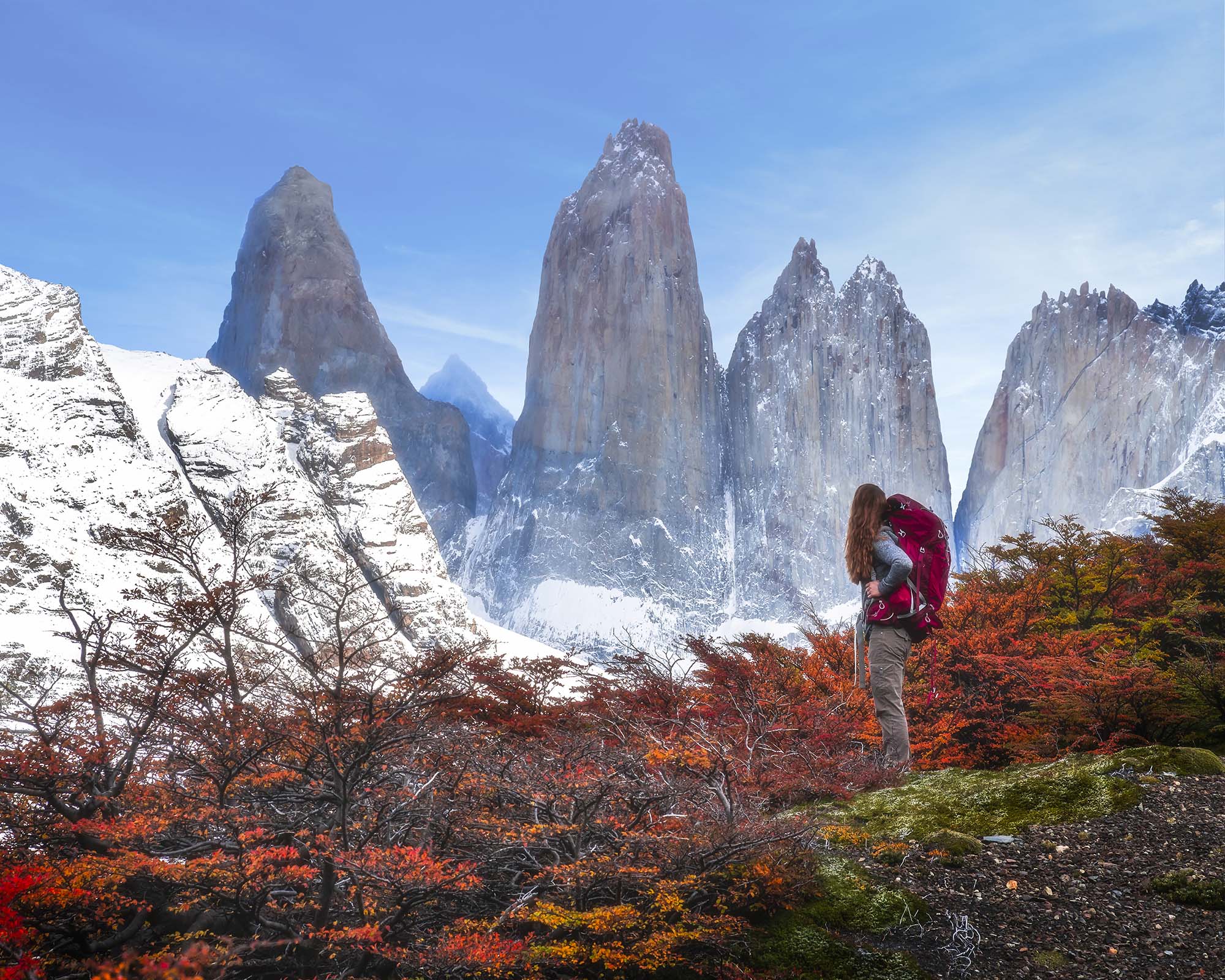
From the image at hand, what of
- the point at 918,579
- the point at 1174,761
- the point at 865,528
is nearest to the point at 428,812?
the point at 865,528

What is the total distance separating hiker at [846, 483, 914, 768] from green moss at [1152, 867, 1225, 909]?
7.33 ft

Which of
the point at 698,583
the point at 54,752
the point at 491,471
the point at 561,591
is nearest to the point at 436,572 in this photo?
the point at 561,591

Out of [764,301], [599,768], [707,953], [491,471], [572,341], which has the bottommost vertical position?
[707,953]

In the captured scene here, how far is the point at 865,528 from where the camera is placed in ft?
20.8

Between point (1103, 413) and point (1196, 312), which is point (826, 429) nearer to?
point (1103, 413)

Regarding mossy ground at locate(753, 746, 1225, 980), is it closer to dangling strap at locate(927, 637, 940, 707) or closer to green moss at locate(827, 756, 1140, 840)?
green moss at locate(827, 756, 1140, 840)

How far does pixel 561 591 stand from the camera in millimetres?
98500

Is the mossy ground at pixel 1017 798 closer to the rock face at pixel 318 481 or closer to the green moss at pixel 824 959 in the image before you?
the green moss at pixel 824 959

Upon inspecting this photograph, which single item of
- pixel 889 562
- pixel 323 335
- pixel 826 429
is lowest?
pixel 889 562

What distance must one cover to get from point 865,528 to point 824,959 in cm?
317

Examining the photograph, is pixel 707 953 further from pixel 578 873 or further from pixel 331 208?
pixel 331 208

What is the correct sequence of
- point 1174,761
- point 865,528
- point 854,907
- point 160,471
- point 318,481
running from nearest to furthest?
point 854,907 < point 1174,761 < point 865,528 < point 160,471 < point 318,481

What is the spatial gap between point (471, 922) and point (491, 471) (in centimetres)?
13044

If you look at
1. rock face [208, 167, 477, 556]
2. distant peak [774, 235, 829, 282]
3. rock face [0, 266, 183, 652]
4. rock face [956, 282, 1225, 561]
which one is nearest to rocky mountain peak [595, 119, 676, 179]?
distant peak [774, 235, 829, 282]
